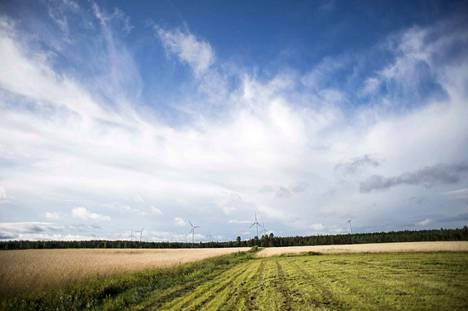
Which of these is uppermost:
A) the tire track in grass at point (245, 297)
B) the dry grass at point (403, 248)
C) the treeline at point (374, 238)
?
the tire track in grass at point (245, 297)

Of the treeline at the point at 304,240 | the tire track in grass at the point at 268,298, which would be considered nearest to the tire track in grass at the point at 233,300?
the tire track in grass at the point at 268,298

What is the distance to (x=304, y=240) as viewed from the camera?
483 ft

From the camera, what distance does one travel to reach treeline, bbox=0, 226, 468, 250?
105 meters

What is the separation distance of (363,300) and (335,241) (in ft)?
441

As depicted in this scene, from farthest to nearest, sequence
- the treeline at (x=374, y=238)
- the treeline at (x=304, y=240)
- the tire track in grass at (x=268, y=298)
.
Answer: the treeline at (x=304, y=240), the treeline at (x=374, y=238), the tire track in grass at (x=268, y=298)

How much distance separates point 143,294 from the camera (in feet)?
52.3

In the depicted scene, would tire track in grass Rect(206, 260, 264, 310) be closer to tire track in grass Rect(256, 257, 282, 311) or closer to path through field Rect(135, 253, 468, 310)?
path through field Rect(135, 253, 468, 310)

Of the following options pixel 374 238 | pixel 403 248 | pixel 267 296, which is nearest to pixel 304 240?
pixel 374 238

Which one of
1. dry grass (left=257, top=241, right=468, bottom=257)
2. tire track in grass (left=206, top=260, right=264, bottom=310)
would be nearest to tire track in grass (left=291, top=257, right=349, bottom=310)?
tire track in grass (left=206, top=260, right=264, bottom=310)

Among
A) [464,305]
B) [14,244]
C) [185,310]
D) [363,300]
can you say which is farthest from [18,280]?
[14,244]

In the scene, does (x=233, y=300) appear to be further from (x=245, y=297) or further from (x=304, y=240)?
(x=304, y=240)

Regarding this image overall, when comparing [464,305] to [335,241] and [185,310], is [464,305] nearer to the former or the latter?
[185,310]

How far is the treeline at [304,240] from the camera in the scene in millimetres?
104812

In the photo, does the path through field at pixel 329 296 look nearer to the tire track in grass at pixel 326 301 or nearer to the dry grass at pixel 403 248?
the tire track in grass at pixel 326 301
